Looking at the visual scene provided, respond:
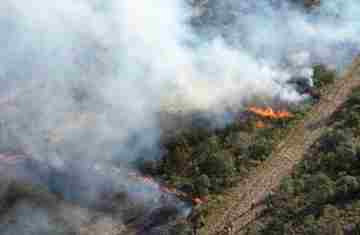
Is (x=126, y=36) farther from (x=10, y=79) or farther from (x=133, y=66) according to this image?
(x=10, y=79)

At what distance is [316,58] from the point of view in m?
49.9

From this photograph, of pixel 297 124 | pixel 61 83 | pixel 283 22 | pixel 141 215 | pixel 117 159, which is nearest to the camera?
pixel 141 215

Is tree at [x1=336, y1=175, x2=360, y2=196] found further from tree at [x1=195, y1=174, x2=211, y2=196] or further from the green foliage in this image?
the green foliage

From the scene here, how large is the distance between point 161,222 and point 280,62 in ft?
58.0

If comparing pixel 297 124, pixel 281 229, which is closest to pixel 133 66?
pixel 297 124

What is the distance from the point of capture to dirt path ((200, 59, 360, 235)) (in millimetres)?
37656

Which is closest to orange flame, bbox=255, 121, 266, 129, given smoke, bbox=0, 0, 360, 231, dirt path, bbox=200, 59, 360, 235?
dirt path, bbox=200, 59, 360, 235

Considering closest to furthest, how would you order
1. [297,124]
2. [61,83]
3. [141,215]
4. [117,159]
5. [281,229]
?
[281,229], [141,215], [117,159], [297,124], [61,83]

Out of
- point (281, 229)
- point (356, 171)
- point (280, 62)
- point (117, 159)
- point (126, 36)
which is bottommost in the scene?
point (281, 229)

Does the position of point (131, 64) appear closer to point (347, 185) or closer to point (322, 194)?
point (322, 194)

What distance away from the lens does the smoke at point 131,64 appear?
42.4m

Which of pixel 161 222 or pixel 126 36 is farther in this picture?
pixel 126 36

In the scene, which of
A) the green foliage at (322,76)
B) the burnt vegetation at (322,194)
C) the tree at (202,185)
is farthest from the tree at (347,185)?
the green foliage at (322,76)

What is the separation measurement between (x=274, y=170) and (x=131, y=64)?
44.8 feet
